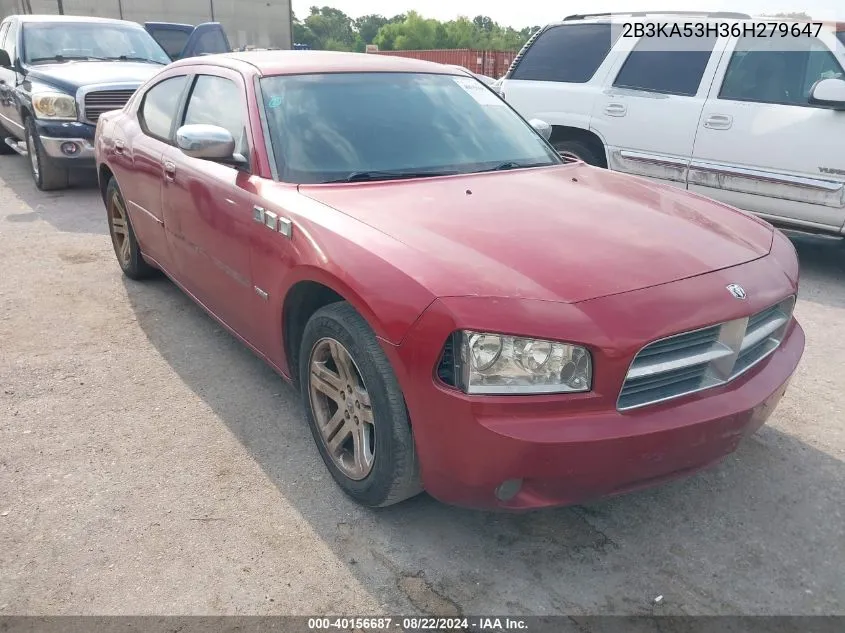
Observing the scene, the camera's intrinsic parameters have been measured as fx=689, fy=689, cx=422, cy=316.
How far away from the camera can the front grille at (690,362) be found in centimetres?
212

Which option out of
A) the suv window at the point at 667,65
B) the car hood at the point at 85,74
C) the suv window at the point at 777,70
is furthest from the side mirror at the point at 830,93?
the car hood at the point at 85,74

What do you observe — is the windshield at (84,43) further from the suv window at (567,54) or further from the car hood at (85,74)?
the suv window at (567,54)

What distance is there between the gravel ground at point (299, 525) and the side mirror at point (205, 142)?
3.94 feet

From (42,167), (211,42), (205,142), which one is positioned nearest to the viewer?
(205,142)

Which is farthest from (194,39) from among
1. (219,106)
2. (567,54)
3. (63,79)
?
(219,106)

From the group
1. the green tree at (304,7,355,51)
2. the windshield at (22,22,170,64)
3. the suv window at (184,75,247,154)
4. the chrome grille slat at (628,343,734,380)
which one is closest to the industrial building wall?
the windshield at (22,22,170,64)

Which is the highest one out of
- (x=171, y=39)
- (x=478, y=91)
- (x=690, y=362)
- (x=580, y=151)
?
(x=171, y=39)

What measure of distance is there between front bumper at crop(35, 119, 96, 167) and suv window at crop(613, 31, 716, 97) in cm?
559

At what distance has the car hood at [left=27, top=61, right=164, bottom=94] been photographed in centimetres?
766

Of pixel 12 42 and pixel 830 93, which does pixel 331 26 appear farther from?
pixel 830 93

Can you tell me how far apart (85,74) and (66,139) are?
38.4 inches

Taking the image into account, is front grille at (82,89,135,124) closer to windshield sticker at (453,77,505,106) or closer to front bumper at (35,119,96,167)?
front bumper at (35,119,96,167)

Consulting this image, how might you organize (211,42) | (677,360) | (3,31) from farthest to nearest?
(211,42), (3,31), (677,360)

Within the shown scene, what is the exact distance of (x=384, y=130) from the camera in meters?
3.21
